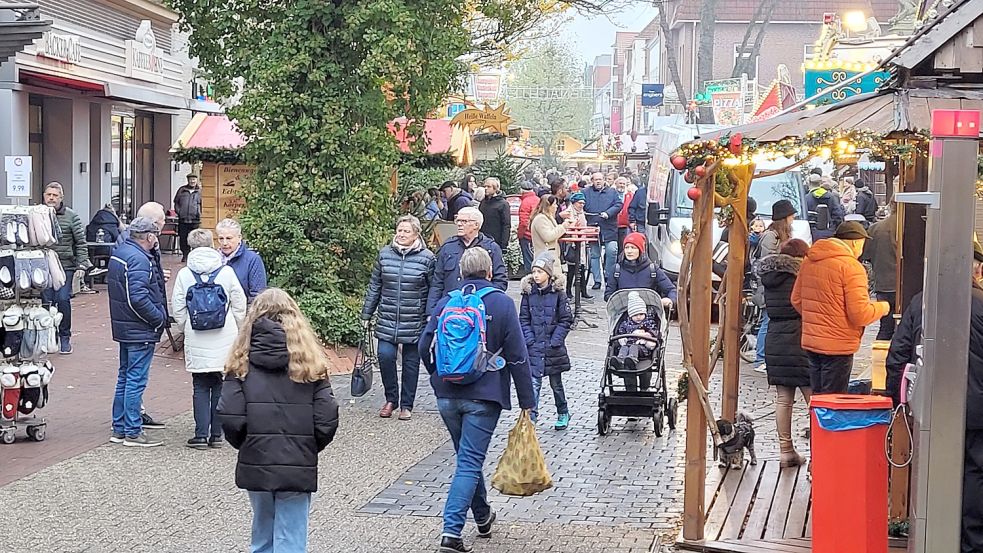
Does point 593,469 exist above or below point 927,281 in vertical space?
below

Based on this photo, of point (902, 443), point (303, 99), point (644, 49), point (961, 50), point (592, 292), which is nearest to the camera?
point (961, 50)

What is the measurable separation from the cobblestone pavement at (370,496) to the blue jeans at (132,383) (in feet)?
0.90

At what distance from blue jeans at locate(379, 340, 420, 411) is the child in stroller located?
1.81m

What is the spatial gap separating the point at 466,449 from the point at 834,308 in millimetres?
3027

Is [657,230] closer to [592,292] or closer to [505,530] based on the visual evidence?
[592,292]

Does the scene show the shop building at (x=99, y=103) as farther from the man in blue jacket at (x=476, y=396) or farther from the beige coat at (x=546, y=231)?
the man in blue jacket at (x=476, y=396)

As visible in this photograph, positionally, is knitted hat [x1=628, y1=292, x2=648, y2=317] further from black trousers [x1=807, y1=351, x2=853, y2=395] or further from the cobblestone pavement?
black trousers [x1=807, y1=351, x2=853, y2=395]

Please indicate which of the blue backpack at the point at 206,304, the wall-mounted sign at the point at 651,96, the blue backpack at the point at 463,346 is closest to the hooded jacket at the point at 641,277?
the blue backpack at the point at 206,304

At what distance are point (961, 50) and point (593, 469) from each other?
4.65 m

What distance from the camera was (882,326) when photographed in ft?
42.7

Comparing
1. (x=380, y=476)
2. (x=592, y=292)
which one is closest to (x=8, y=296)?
(x=380, y=476)

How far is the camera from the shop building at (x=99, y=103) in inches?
869

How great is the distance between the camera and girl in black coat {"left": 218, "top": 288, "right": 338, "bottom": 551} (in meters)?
6.02

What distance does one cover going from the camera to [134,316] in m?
10.2
